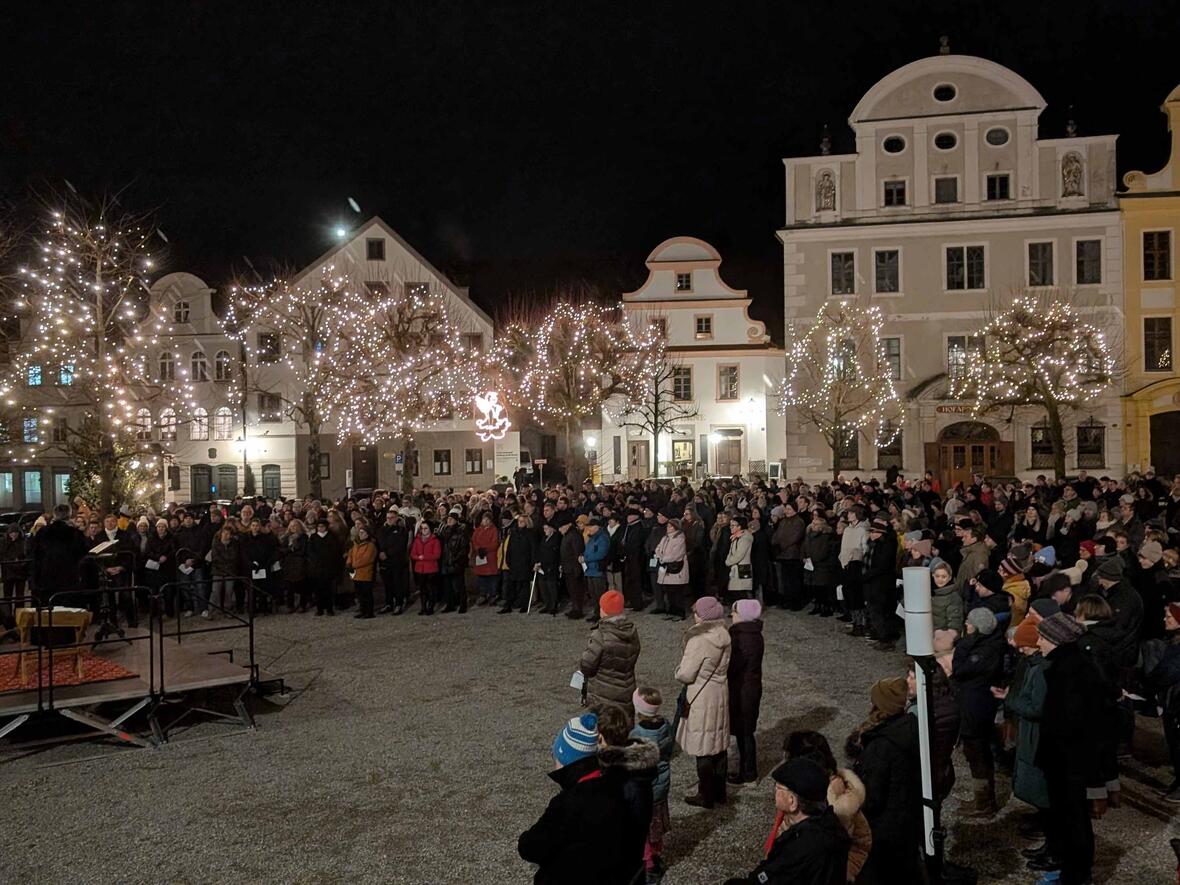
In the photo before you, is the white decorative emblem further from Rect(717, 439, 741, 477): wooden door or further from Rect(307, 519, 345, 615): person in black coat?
Rect(717, 439, 741, 477): wooden door

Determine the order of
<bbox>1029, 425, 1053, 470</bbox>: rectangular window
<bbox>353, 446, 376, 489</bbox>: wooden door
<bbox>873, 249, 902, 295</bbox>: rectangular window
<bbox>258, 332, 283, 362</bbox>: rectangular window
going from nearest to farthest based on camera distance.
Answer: <bbox>1029, 425, 1053, 470</bbox>: rectangular window < <bbox>873, 249, 902, 295</bbox>: rectangular window < <bbox>258, 332, 283, 362</bbox>: rectangular window < <bbox>353, 446, 376, 489</bbox>: wooden door

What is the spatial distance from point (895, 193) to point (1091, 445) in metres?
12.0

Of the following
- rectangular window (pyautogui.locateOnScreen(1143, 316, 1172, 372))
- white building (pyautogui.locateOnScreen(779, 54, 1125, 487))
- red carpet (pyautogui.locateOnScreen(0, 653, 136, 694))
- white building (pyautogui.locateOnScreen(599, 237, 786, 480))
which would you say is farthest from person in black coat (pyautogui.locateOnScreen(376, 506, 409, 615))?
rectangular window (pyautogui.locateOnScreen(1143, 316, 1172, 372))

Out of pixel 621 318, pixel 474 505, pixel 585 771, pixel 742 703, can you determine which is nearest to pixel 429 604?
pixel 474 505

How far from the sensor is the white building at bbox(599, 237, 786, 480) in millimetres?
43812

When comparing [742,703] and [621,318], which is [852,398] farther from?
[742,703]

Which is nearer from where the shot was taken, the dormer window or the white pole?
the white pole

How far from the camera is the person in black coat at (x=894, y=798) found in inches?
206

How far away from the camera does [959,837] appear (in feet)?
23.1

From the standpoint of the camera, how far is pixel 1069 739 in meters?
6.01

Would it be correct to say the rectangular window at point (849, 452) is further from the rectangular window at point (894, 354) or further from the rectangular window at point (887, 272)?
the rectangular window at point (887, 272)

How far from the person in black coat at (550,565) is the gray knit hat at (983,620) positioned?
995 centimetres

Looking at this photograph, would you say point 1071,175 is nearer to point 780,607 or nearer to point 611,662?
point 780,607

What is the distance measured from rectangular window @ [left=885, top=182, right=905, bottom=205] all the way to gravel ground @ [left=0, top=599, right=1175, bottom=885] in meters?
28.5
